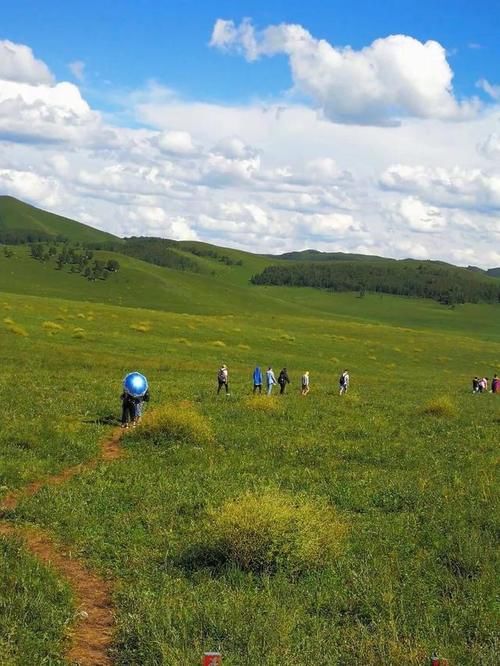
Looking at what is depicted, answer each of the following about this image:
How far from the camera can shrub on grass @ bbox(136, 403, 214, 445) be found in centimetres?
2205

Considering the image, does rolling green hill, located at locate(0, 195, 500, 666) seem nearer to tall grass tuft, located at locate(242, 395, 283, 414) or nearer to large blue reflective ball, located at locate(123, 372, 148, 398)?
tall grass tuft, located at locate(242, 395, 283, 414)

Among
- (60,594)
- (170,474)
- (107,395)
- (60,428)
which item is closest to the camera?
(60,594)

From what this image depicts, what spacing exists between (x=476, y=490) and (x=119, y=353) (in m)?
40.0

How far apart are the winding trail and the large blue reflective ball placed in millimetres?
8339

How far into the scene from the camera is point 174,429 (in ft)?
72.8

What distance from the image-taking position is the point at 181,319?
87562mm

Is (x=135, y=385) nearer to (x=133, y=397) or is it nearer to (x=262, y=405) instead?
(x=133, y=397)

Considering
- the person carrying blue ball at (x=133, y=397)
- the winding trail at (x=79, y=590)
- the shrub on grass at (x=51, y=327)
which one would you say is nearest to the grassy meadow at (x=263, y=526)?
the winding trail at (x=79, y=590)

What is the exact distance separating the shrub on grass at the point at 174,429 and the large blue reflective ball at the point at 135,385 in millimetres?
A: 2009

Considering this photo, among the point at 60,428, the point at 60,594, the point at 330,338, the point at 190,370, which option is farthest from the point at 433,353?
the point at 60,594

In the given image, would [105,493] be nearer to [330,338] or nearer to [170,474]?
[170,474]

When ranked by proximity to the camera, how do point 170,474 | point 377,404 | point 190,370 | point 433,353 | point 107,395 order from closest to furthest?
point 170,474
point 107,395
point 377,404
point 190,370
point 433,353

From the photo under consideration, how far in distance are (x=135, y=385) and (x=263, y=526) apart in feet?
43.6

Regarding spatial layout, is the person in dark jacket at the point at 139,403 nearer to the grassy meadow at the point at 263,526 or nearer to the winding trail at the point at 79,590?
the grassy meadow at the point at 263,526
